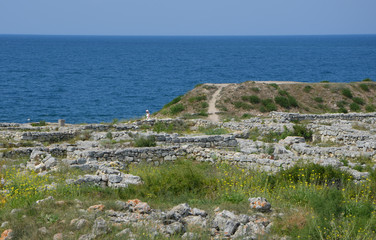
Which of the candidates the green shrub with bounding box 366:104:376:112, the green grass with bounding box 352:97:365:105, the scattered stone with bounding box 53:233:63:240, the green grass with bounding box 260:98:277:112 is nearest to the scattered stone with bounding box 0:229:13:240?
the scattered stone with bounding box 53:233:63:240

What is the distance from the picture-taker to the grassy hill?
3978 cm

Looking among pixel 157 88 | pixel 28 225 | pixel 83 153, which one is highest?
pixel 28 225

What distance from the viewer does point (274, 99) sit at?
42531mm

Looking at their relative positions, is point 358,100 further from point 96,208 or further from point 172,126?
point 96,208

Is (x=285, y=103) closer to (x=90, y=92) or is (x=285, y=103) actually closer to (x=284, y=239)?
(x=284, y=239)

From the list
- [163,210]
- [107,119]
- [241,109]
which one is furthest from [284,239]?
[107,119]

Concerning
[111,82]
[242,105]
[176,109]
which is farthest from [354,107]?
[111,82]

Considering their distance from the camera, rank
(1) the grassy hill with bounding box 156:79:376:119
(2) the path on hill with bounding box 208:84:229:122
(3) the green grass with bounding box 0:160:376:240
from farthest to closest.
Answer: (1) the grassy hill with bounding box 156:79:376:119 → (2) the path on hill with bounding box 208:84:229:122 → (3) the green grass with bounding box 0:160:376:240

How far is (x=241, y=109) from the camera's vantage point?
4012 cm

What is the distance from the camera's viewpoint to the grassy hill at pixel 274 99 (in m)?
39.8

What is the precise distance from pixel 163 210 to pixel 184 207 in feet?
2.29

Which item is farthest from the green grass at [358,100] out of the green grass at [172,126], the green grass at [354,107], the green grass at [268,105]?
the green grass at [172,126]

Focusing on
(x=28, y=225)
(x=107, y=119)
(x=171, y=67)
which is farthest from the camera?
(x=171, y=67)

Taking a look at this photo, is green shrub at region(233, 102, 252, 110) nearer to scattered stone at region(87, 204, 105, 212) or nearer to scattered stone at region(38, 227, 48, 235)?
scattered stone at region(87, 204, 105, 212)
